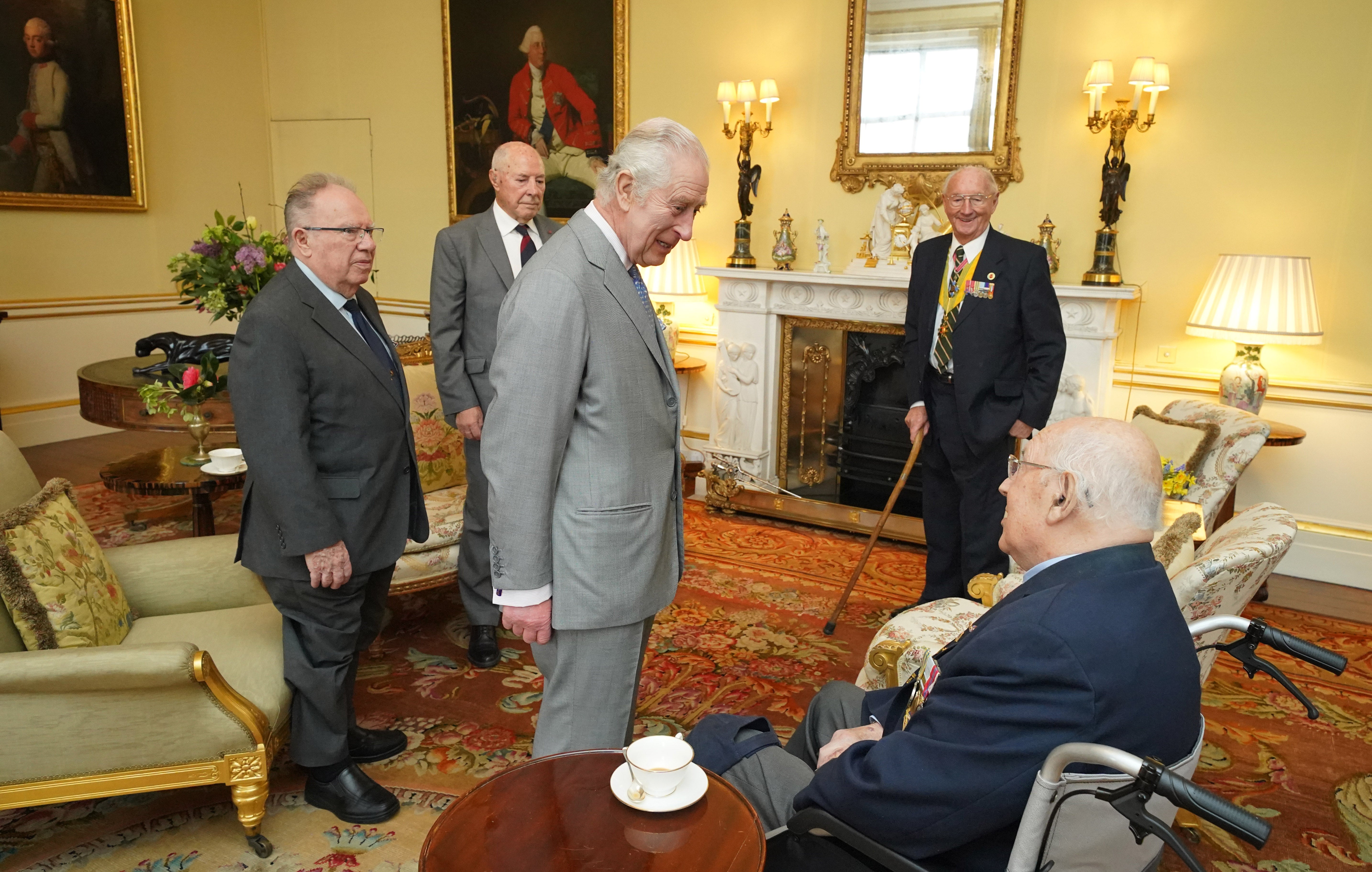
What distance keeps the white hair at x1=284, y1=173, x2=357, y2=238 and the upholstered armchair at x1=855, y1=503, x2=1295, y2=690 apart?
1.91 meters

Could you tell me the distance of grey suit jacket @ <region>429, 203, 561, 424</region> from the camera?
3.28 meters

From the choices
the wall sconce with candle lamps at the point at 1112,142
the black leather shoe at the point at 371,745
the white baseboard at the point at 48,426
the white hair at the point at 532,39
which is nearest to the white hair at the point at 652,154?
the black leather shoe at the point at 371,745

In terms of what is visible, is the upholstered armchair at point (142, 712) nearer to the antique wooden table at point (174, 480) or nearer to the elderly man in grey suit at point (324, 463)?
the elderly man in grey suit at point (324, 463)

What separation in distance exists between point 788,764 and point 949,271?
7.74ft

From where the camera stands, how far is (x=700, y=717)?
3.02m

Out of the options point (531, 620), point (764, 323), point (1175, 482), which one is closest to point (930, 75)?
point (764, 323)

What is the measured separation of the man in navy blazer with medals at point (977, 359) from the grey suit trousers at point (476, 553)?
5.77 ft

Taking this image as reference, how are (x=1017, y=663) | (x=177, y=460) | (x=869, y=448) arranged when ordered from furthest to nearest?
(x=869, y=448) → (x=177, y=460) → (x=1017, y=663)

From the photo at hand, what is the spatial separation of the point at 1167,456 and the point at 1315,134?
1821mm

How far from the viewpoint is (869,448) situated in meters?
5.51

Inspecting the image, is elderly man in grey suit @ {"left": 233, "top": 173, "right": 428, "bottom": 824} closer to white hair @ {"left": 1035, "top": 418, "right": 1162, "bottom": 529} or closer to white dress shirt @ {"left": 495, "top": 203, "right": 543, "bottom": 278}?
white dress shirt @ {"left": 495, "top": 203, "right": 543, "bottom": 278}

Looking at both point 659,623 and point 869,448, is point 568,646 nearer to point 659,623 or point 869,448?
point 659,623

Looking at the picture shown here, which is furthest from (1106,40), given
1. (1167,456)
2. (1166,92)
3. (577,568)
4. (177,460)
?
(177,460)

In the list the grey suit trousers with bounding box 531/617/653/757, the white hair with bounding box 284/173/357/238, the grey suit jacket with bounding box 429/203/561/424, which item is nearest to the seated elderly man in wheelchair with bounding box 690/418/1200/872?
the grey suit trousers with bounding box 531/617/653/757
